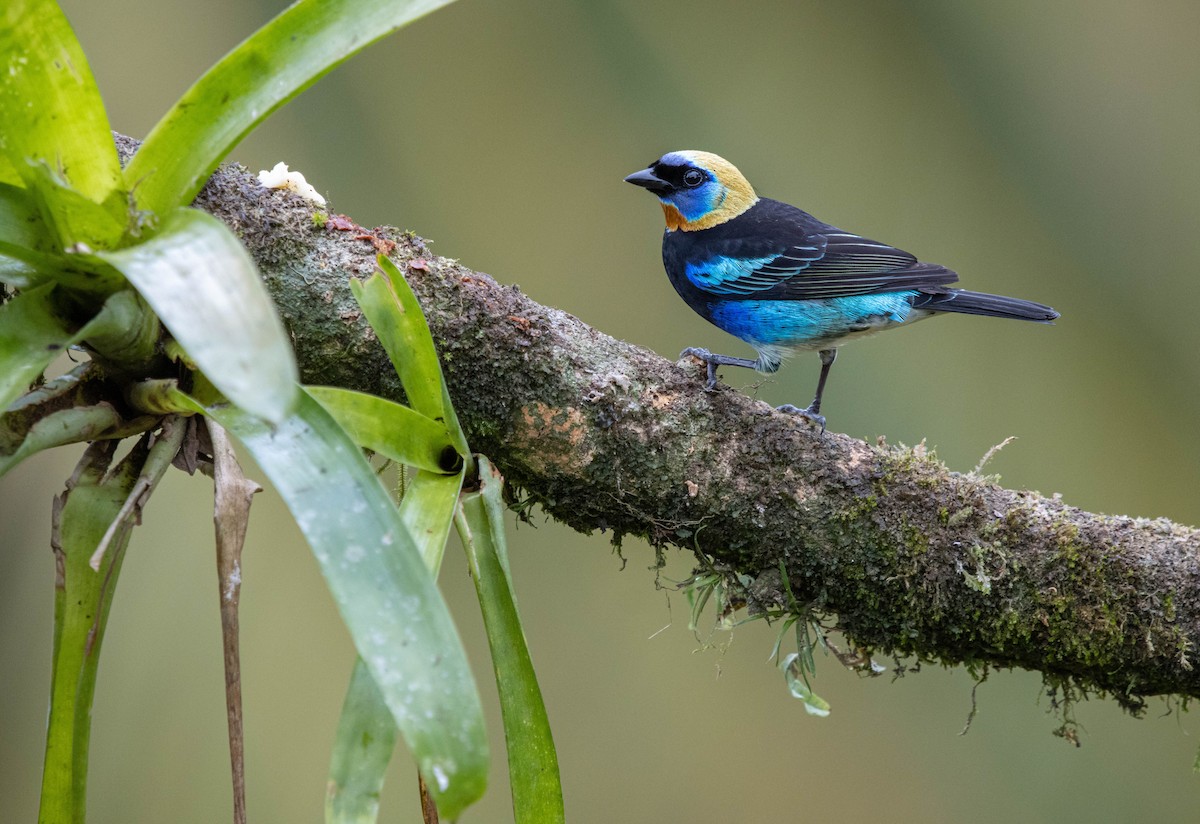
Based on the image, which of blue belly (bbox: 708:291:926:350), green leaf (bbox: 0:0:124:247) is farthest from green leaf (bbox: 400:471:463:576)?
blue belly (bbox: 708:291:926:350)

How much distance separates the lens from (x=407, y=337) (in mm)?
1232

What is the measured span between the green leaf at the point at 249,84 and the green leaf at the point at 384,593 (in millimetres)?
370

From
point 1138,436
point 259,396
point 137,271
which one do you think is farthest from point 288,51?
point 1138,436

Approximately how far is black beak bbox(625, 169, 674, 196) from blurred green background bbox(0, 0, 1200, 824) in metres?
0.77

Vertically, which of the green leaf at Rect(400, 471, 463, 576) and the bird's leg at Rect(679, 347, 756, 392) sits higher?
the bird's leg at Rect(679, 347, 756, 392)

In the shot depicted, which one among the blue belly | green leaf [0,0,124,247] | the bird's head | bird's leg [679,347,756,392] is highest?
green leaf [0,0,124,247]

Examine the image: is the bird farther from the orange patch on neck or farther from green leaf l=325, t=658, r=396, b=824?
green leaf l=325, t=658, r=396, b=824

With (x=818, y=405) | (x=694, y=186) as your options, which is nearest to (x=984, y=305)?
(x=818, y=405)

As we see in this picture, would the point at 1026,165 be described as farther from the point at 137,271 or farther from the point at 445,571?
the point at 137,271

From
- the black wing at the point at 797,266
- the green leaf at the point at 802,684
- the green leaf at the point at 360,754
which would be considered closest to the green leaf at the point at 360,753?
the green leaf at the point at 360,754

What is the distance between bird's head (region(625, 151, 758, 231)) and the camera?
266 cm

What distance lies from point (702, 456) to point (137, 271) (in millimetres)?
904

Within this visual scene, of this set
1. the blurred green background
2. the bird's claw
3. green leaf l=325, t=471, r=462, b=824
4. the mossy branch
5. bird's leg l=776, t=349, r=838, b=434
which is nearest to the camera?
green leaf l=325, t=471, r=462, b=824

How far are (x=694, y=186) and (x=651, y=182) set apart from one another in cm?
12
